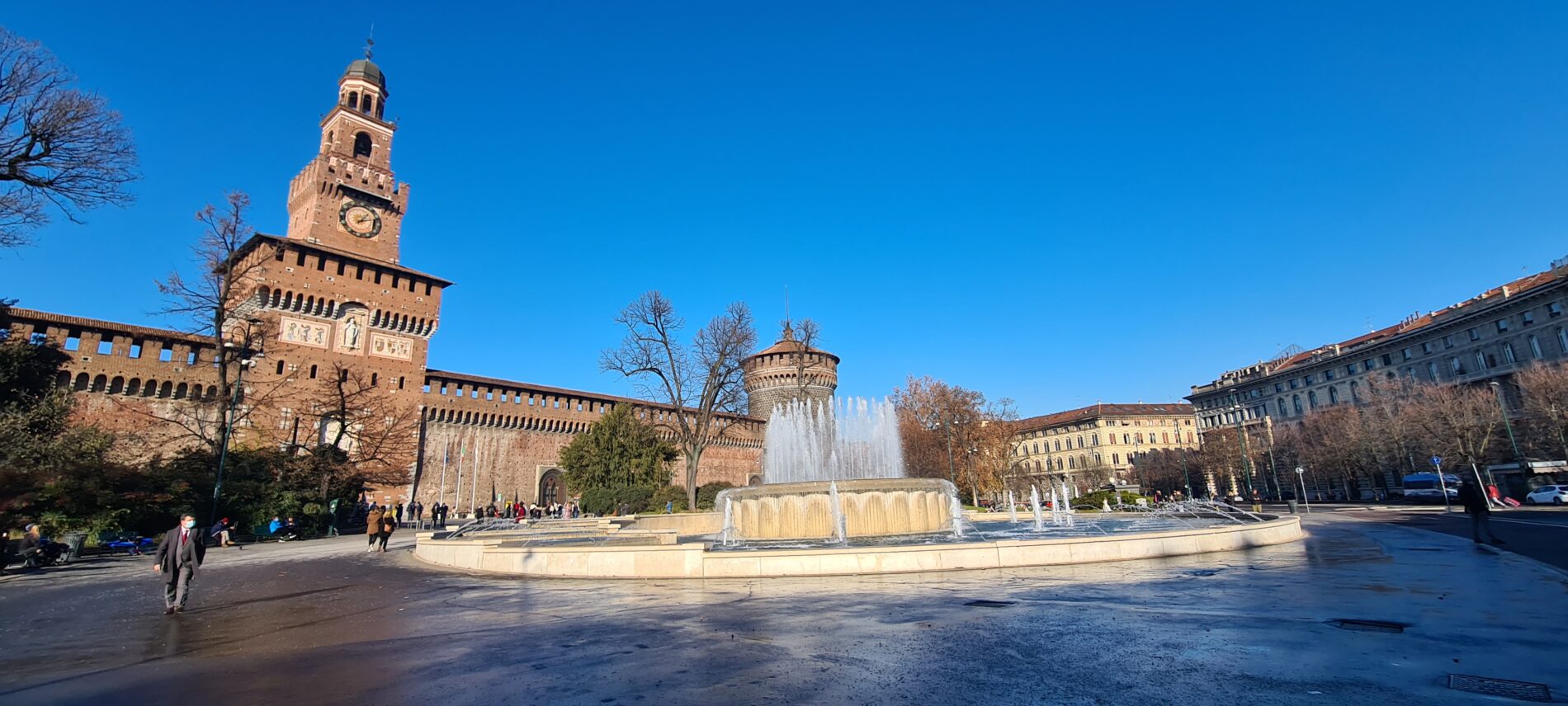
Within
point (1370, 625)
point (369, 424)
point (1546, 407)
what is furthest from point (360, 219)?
point (1546, 407)

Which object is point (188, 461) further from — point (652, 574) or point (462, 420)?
point (652, 574)

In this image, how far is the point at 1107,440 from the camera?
72562 millimetres

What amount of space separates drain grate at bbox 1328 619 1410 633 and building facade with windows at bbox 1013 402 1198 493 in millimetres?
68477

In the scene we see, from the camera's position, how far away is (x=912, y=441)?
4512 centimetres

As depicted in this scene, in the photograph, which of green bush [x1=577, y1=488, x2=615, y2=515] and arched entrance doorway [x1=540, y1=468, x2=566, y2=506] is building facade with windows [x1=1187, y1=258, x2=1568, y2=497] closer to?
green bush [x1=577, y1=488, x2=615, y2=515]

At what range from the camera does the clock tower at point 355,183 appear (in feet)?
120

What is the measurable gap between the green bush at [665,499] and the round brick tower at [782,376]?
59.9 feet

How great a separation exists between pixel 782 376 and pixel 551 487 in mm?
18640

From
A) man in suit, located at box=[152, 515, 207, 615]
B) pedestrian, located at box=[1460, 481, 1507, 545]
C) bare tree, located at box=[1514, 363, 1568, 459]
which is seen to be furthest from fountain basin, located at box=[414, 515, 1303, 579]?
bare tree, located at box=[1514, 363, 1568, 459]

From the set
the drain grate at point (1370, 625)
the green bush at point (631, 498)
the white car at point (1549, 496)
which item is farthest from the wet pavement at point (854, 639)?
the white car at point (1549, 496)

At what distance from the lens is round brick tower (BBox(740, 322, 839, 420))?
5072 cm

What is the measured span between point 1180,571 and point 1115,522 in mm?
9486

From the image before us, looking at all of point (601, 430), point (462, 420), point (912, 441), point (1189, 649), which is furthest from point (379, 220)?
point (1189, 649)

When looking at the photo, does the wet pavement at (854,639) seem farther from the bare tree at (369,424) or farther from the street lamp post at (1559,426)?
the street lamp post at (1559,426)
